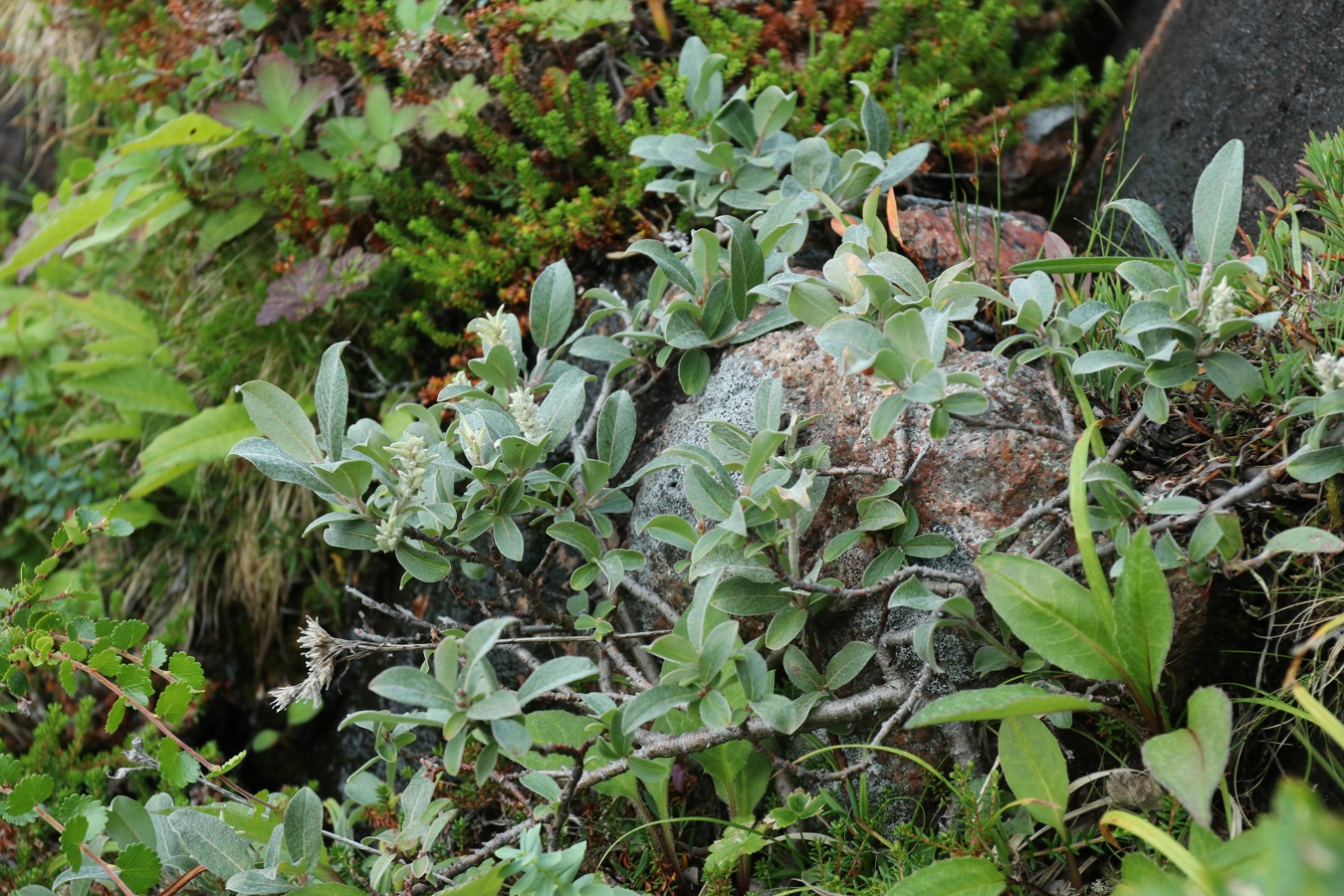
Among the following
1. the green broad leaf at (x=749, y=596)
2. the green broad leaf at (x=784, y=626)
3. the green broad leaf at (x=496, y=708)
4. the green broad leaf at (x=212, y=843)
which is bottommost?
the green broad leaf at (x=212, y=843)

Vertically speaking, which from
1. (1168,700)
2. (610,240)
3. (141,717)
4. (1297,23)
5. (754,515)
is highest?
(1297,23)

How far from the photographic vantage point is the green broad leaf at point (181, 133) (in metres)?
2.76

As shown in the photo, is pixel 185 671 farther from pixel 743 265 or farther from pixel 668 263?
pixel 743 265

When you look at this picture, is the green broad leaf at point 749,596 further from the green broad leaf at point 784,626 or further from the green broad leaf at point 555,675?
the green broad leaf at point 555,675

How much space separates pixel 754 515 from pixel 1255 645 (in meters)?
0.88

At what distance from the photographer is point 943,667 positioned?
1.67m

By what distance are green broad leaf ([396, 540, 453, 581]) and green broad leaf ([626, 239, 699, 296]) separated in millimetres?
719

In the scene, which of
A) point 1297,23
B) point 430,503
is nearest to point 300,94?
point 430,503

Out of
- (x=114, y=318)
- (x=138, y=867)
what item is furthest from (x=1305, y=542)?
(x=114, y=318)

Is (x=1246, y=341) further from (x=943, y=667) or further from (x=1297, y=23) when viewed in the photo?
(x=1297, y=23)

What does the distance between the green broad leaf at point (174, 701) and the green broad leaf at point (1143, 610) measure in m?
1.55

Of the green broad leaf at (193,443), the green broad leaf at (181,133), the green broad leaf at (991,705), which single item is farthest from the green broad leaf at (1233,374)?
the green broad leaf at (181,133)

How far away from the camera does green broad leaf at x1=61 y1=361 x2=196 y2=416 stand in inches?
114

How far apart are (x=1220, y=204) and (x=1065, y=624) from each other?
0.79 m
